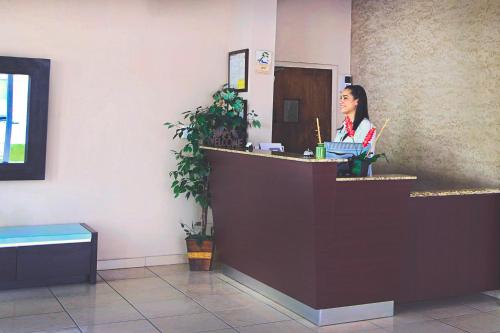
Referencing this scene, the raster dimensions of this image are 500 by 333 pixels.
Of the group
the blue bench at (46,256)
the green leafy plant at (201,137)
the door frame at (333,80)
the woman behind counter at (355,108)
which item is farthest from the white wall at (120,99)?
the woman behind counter at (355,108)

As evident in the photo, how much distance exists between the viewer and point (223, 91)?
6.23 meters

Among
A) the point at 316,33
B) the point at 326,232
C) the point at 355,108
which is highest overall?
the point at 316,33

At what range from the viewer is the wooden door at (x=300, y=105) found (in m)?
6.89

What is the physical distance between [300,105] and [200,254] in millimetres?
2090

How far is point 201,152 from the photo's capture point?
598cm

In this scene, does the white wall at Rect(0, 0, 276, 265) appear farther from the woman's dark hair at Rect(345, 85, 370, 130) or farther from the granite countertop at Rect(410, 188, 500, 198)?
the granite countertop at Rect(410, 188, 500, 198)

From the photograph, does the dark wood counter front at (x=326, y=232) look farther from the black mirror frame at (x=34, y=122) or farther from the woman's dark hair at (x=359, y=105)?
the black mirror frame at (x=34, y=122)

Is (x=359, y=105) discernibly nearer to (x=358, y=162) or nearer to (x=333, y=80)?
(x=358, y=162)

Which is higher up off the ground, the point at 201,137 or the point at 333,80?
the point at 333,80

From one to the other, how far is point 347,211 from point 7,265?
106 inches

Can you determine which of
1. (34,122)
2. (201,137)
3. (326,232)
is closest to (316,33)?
(201,137)

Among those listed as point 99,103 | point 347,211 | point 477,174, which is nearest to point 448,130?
point 477,174

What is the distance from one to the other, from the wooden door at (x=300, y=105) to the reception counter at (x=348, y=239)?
170 centimetres

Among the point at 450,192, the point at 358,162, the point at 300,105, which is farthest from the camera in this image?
the point at 300,105
